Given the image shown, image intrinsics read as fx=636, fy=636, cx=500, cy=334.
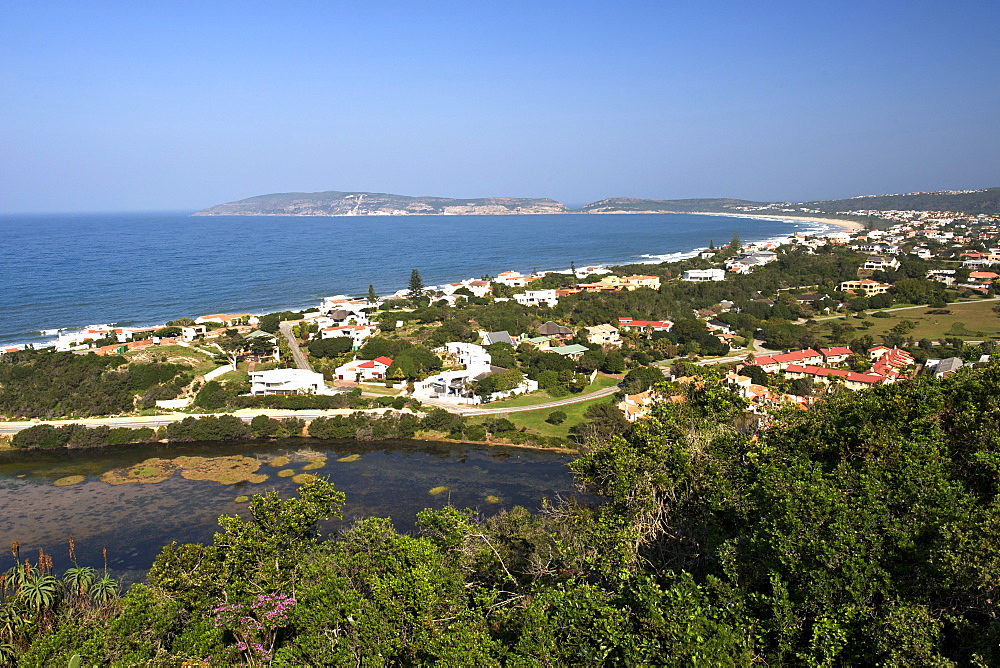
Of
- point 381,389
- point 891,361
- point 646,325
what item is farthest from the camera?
point 646,325

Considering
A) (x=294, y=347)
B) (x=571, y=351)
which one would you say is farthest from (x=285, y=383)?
(x=571, y=351)

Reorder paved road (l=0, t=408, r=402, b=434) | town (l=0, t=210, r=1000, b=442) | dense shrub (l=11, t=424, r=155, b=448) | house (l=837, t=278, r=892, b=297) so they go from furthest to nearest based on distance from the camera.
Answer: house (l=837, t=278, r=892, b=297) < town (l=0, t=210, r=1000, b=442) < paved road (l=0, t=408, r=402, b=434) < dense shrub (l=11, t=424, r=155, b=448)

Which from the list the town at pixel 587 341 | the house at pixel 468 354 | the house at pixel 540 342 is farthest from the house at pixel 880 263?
the house at pixel 468 354

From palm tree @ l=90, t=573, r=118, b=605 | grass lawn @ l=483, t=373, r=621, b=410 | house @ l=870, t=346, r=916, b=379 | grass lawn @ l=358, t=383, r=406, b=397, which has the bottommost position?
grass lawn @ l=483, t=373, r=621, b=410

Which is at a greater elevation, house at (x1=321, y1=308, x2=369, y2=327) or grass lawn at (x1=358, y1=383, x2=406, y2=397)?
house at (x1=321, y1=308, x2=369, y2=327)

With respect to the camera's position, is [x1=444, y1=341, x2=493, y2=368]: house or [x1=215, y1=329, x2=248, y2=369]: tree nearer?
[x1=444, y1=341, x2=493, y2=368]: house

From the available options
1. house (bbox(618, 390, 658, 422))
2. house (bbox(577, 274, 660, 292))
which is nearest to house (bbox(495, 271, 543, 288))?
house (bbox(577, 274, 660, 292))

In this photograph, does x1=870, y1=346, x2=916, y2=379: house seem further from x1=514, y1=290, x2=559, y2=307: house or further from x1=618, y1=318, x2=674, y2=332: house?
x1=514, y1=290, x2=559, y2=307: house

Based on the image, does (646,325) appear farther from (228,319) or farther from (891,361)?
(228,319)
